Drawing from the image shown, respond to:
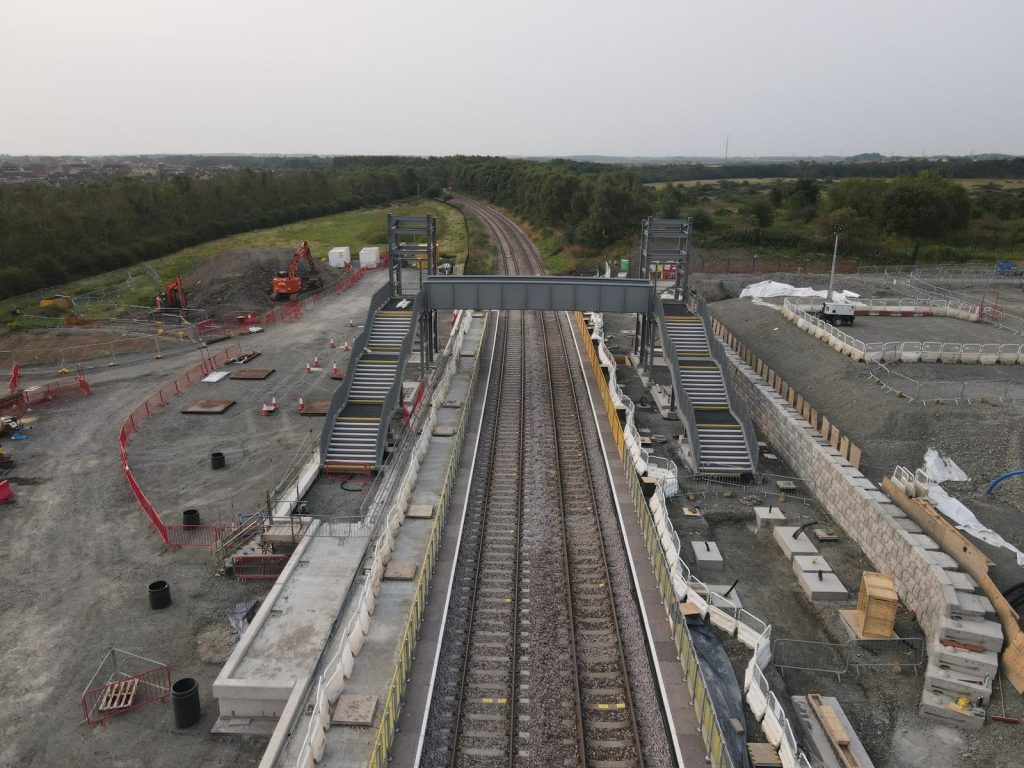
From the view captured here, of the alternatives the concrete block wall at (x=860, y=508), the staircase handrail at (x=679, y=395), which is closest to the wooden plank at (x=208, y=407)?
the staircase handrail at (x=679, y=395)

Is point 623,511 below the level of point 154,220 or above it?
below

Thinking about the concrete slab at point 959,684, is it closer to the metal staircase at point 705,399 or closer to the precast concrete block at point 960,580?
the precast concrete block at point 960,580

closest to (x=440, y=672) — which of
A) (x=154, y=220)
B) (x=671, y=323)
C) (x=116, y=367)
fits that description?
(x=671, y=323)

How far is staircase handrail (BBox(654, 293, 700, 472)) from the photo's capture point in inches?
912

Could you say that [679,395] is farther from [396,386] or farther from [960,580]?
[960,580]

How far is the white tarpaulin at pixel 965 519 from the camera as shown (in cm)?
1648

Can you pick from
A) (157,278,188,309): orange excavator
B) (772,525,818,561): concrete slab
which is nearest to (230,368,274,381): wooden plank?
(157,278,188,309): orange excavator

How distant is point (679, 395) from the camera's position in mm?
25141

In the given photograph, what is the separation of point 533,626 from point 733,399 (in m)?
13.1

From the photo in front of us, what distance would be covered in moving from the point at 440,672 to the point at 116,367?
30.9 m

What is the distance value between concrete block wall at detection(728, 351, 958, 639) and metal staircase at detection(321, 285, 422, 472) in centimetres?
1454

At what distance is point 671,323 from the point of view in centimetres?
2920

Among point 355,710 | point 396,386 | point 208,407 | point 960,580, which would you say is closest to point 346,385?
point 396,386

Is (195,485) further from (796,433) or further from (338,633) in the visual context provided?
(796,433)
